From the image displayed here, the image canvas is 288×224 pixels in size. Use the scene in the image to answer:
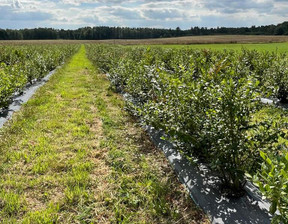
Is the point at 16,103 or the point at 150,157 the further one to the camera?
A: the point at 16,103

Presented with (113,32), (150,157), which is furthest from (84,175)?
(113,32)

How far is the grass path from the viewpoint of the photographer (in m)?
2.51

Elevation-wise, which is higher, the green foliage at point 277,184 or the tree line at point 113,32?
the tree line at point 113,32

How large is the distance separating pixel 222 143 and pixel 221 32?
334 feet

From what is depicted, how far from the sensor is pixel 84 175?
315 cm

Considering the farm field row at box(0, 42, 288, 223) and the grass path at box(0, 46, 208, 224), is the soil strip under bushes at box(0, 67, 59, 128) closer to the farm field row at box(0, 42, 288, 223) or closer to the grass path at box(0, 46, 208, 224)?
the grass path at box(0, 46, 208, 224)

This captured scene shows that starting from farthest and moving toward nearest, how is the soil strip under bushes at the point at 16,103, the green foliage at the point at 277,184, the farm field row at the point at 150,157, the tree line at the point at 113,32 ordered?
the tree line at the point at 113,32, the soil strip under bushes at the point at 16,103, the farm field row at the point at 150,157, the green foliage at the point at 277,184

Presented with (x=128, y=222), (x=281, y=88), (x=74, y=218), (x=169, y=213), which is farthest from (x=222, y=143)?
(x=281, y=88)

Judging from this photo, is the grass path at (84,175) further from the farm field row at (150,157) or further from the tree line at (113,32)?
the tree line at (113,32)

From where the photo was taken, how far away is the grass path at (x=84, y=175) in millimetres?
2508

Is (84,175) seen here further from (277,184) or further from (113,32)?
(113,32)

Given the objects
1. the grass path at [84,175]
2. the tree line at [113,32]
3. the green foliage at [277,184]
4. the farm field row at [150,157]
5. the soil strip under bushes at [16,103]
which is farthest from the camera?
the tree line at [113,32]

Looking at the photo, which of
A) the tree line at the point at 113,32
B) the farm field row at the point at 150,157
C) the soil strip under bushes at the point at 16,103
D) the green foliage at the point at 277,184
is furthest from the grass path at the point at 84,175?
the tree line at the point at 113,32

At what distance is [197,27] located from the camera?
101 m
